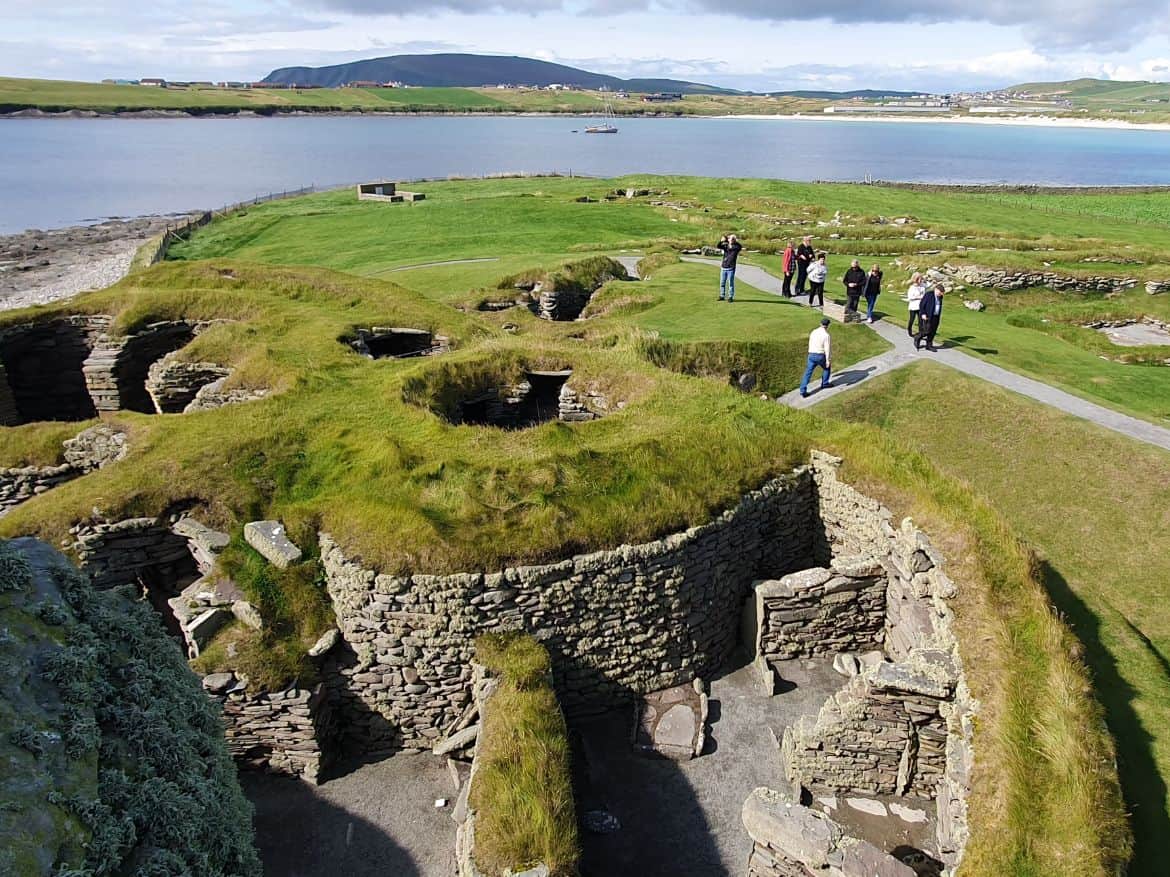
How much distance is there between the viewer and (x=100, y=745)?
4.71m

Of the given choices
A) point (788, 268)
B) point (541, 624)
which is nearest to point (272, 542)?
point (541, 624)

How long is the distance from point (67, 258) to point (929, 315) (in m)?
60.4

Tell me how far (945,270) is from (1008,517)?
2132cm

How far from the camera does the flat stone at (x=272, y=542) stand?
452 inches

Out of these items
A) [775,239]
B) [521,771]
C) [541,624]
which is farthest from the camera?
[775,239]

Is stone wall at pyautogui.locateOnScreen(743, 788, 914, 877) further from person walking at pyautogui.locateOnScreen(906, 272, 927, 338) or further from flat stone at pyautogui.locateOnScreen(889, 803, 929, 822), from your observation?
person walking at pyautogui.locateOnScreen(906, 272, 927, 338)

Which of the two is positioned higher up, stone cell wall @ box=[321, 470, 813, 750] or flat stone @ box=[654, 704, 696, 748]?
stone cell wall @ box=[321, 470, 813, 750]

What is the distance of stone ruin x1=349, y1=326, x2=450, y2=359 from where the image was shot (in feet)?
67.1

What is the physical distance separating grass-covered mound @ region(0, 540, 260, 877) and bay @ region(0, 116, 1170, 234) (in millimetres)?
79928

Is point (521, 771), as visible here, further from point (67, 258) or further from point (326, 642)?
point (67, 258)

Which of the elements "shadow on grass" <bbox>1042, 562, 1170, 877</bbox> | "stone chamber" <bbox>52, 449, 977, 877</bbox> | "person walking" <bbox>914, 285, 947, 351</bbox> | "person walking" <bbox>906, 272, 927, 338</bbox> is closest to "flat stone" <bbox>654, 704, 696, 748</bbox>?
"stone chamber" <bbox>52, 449, 977, 877</bbox>

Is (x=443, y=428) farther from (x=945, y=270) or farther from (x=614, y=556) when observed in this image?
(x=945, y=270)

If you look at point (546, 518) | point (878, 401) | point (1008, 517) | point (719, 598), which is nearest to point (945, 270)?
point (878, 401)

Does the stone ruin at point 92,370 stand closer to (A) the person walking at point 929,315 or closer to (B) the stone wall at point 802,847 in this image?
(B) the stone wall at point 802,847
